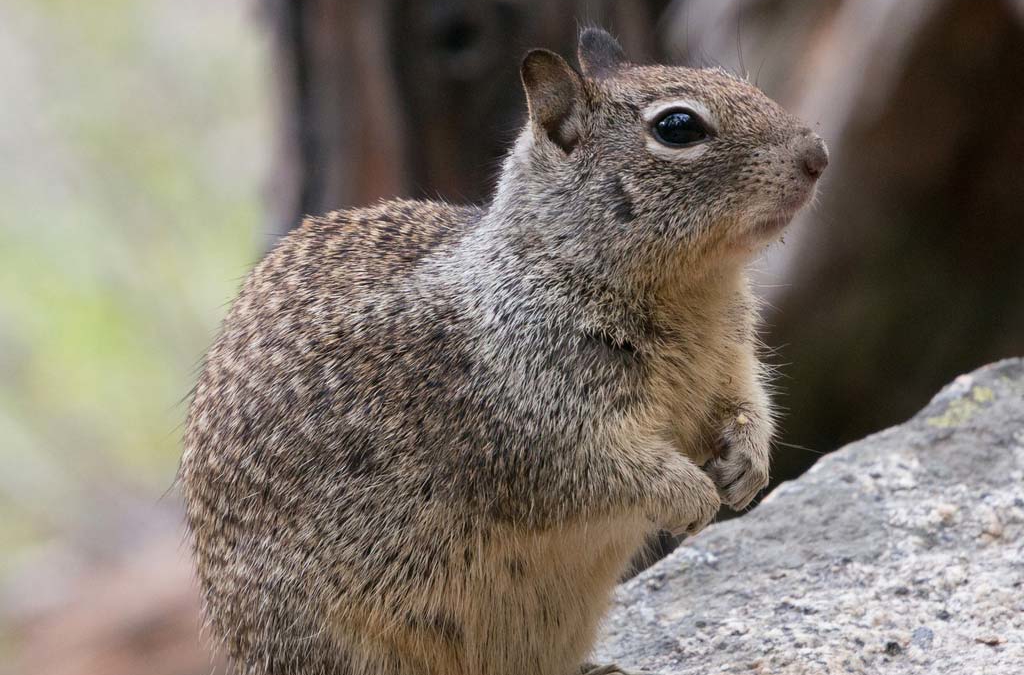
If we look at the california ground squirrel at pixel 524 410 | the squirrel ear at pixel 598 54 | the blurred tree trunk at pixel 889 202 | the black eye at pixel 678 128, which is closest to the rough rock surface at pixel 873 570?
the california ground squirrel at pixel 524 410

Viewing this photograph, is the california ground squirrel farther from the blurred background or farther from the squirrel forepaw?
the blurred background

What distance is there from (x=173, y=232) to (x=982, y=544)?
12.0 meters

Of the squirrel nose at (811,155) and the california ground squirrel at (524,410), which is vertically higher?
the squirrel nose at (811,155)

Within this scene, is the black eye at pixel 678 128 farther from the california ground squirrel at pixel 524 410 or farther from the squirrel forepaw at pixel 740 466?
the squirrel forepaw at pixel 740 466

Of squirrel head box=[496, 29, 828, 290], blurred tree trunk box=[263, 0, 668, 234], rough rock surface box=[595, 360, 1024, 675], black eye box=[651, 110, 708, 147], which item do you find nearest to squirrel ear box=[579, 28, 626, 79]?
squirrel head box=[496, 29, 828, 290]

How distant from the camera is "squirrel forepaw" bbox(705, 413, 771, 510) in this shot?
4.29 meters

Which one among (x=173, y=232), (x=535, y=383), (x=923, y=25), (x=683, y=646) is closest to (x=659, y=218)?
(x=535, y=383)

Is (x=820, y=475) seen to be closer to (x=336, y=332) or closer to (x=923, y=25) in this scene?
(x=336, y=332)

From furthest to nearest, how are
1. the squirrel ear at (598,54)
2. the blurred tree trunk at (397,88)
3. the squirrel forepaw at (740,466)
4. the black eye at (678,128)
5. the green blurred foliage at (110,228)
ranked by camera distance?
the green blurred foliage at (110,228), the blurred tree trunk at (397,88), the squirrel ear at (598,54), the squirrel forepaw at (740,466), the black eye at (678,128)

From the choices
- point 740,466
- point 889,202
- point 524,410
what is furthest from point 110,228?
point 740,466

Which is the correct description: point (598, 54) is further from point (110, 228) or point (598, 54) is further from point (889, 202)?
point (110, 228)

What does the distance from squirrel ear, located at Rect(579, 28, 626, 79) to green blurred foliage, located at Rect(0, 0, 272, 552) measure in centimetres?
909

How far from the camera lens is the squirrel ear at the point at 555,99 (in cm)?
432

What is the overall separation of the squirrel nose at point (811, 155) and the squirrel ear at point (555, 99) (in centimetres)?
73
